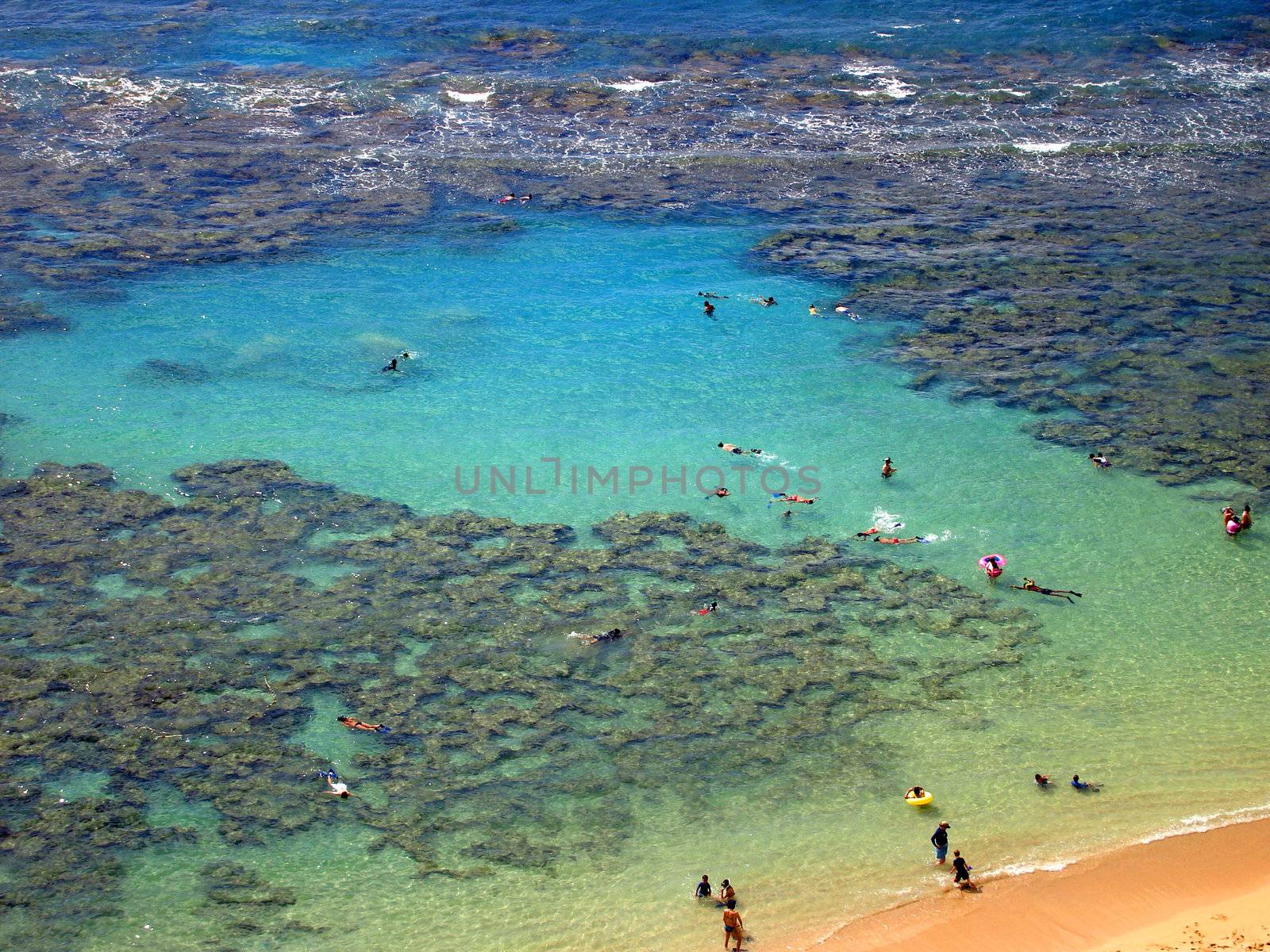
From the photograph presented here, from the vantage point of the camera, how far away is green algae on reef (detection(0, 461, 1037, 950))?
86.3 ft

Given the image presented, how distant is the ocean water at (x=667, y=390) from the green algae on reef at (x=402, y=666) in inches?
19.0

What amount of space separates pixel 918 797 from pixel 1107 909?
441 centimetres

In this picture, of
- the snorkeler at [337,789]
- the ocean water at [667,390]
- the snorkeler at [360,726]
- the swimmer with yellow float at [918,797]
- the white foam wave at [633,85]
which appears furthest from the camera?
the white foam wave at [633,85]

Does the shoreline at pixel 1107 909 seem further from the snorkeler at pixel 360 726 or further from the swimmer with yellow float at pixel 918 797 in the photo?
the snorkeler at pixel 360 726

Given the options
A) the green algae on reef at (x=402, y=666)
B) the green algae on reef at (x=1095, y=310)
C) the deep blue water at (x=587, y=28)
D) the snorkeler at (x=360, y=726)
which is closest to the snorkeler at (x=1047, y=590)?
the green algae on reef at (x=402, y=666)

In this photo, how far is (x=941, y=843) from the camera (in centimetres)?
2502

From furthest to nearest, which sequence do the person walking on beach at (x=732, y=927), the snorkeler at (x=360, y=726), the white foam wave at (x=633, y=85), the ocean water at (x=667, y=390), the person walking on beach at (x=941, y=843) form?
1. the white foam wave at (x=633, y=85)
2. the snorkeler at (x=360, y=726)
3. the ocean water at (x=667, y=390)
4. the person walking on beach at (x=941, y=843)
5. the person walking on beach at (x=732, y=927)

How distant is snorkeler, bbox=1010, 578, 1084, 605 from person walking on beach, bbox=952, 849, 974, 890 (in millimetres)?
10510

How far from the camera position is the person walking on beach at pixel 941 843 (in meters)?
24.9

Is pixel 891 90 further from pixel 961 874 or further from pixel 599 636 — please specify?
pixel 961 874

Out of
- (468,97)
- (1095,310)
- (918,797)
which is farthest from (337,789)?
(468,97)

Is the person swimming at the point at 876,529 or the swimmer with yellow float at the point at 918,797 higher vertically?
the person swimming at the point at 876,529

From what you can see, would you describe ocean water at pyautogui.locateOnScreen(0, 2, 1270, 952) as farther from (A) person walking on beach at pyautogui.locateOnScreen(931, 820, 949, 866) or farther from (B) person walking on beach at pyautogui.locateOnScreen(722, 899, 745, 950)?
(A) person walking on beach at pyautogui.locateOnScreen(931, 820, 949, 866)

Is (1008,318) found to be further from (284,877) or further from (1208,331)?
(284,877)
